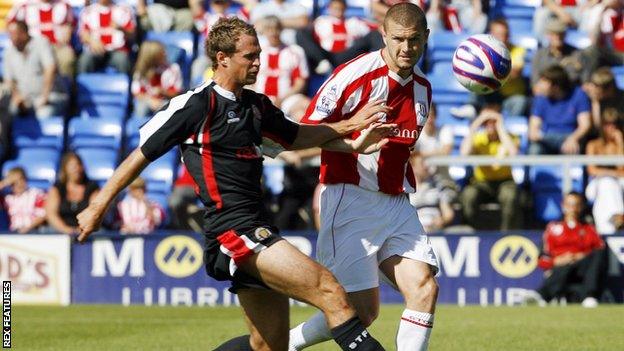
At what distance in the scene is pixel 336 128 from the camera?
790cm

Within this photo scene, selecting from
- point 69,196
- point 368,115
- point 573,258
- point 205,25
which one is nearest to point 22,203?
point 69,196

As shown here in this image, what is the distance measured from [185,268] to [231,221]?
9222 mm

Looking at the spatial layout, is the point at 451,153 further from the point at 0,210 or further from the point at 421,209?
the point at 0,210

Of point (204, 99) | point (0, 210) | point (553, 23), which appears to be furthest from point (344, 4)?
point (204, 99)

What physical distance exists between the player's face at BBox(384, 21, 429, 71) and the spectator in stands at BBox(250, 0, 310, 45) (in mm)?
10802

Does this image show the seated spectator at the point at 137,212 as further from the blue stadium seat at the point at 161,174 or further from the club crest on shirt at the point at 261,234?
the club crest on shirt at the point at 261,234

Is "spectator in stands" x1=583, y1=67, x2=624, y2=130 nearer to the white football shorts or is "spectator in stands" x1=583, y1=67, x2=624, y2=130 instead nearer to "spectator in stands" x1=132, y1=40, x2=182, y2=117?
"spectator in stands" x1=132, y1=40, x2=182, y2=117

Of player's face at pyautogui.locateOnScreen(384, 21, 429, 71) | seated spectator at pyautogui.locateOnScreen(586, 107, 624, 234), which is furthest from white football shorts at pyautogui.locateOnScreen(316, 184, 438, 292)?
seated spectator at pyautogui.locateOnScreen(586, 107, 624, 234)

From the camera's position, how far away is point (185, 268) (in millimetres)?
16312

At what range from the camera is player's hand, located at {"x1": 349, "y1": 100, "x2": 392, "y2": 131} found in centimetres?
782

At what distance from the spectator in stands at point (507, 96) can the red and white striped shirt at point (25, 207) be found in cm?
564

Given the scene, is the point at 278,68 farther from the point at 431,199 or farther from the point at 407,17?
the point at 407,17

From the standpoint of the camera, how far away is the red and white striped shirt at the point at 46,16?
65.0 feet

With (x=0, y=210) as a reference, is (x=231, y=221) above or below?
above
